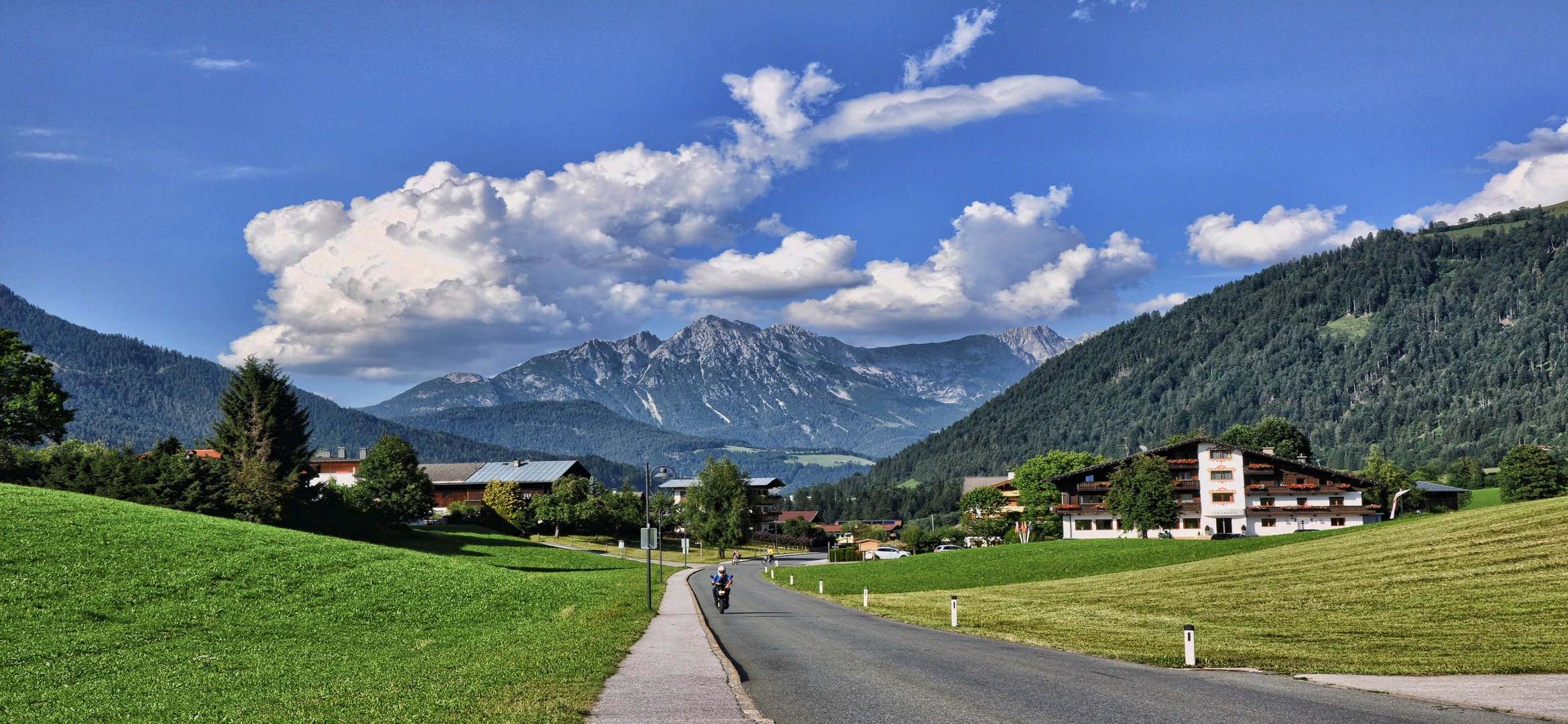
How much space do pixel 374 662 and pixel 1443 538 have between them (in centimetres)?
5646

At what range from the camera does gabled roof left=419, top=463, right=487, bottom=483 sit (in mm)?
164700

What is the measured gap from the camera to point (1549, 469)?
4628 inches

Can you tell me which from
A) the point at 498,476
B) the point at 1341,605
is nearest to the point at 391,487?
the point at 498,476

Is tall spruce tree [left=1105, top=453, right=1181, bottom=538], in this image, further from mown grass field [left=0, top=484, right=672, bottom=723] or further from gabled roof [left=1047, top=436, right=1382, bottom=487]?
mown grass field [left=0, top=484, right=672, bottom=723]

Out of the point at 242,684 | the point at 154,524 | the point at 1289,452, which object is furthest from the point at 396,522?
the point at 1289,452

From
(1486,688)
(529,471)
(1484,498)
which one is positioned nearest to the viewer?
(1486,688)

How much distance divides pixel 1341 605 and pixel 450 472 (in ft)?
508

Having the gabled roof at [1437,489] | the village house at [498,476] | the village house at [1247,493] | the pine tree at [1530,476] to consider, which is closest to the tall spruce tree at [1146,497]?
the village house at [1247,493]

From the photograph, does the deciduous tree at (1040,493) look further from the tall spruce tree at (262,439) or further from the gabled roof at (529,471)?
the tall spruce tree at (262,439)

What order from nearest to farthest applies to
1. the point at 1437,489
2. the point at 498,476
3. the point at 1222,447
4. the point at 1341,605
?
the point at 1341,605
the point at 1222,447
the point at 1437,489
the point at 498,476

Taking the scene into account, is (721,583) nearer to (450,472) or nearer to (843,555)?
(843,555)

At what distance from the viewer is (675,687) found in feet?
57.3

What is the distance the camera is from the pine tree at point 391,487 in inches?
3708

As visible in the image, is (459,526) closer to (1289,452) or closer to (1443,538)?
(1443,538)
